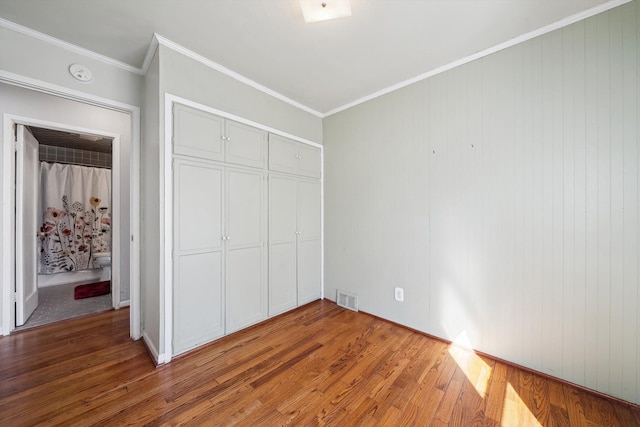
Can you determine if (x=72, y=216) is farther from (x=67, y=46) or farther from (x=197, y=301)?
(x=197, y=301)

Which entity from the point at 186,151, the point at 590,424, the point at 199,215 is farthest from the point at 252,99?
the point at 590,424

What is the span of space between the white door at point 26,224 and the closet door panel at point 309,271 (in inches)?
111

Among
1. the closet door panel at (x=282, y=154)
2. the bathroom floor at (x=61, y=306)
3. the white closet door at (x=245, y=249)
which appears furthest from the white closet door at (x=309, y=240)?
the bathroom floor at (x=61, y=306)

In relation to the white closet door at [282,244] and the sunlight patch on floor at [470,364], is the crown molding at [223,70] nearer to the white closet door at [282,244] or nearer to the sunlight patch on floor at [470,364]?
the white closet door at [282,244]

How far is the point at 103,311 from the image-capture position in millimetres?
2773

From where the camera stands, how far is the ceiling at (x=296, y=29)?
1.53 m

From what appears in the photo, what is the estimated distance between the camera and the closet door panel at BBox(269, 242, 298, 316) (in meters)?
2.59

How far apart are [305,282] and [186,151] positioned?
195cm

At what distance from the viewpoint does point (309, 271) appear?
3.03 metres

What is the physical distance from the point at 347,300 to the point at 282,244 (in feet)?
3.48

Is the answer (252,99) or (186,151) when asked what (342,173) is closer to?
(252,99)

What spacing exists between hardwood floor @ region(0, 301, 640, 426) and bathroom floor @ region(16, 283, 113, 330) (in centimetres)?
34

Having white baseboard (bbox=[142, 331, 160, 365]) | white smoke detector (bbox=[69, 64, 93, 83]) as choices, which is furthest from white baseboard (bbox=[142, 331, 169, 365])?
white smoke detector (bbox=[69, 64, 93, 83])

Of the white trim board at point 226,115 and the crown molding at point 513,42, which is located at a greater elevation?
the crown molding at point 513,42
